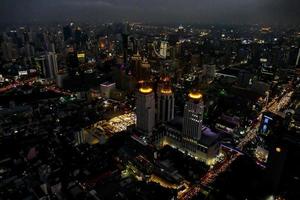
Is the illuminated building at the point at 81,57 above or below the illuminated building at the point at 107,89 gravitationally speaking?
above

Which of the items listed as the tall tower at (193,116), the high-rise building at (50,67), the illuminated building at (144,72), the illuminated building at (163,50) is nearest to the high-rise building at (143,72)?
the illuminated building at (144,72)

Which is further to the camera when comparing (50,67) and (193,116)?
(50,67)

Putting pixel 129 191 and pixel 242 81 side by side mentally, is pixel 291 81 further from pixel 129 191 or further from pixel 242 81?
pixel 129 191

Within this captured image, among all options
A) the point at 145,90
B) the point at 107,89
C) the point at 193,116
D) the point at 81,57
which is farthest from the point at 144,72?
the point at 81,57

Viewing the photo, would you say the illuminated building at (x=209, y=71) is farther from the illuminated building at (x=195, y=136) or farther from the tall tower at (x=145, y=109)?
the tall tower at (x=145, y=109)

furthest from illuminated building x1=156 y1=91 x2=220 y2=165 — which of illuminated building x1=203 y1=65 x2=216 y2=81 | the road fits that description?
illuminated building x1=203 y1=65 x2=216 y2=81

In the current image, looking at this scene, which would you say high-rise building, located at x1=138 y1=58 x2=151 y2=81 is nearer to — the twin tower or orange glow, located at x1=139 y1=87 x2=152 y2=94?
the twin tower

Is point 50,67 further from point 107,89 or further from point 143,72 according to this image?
point 143,72
